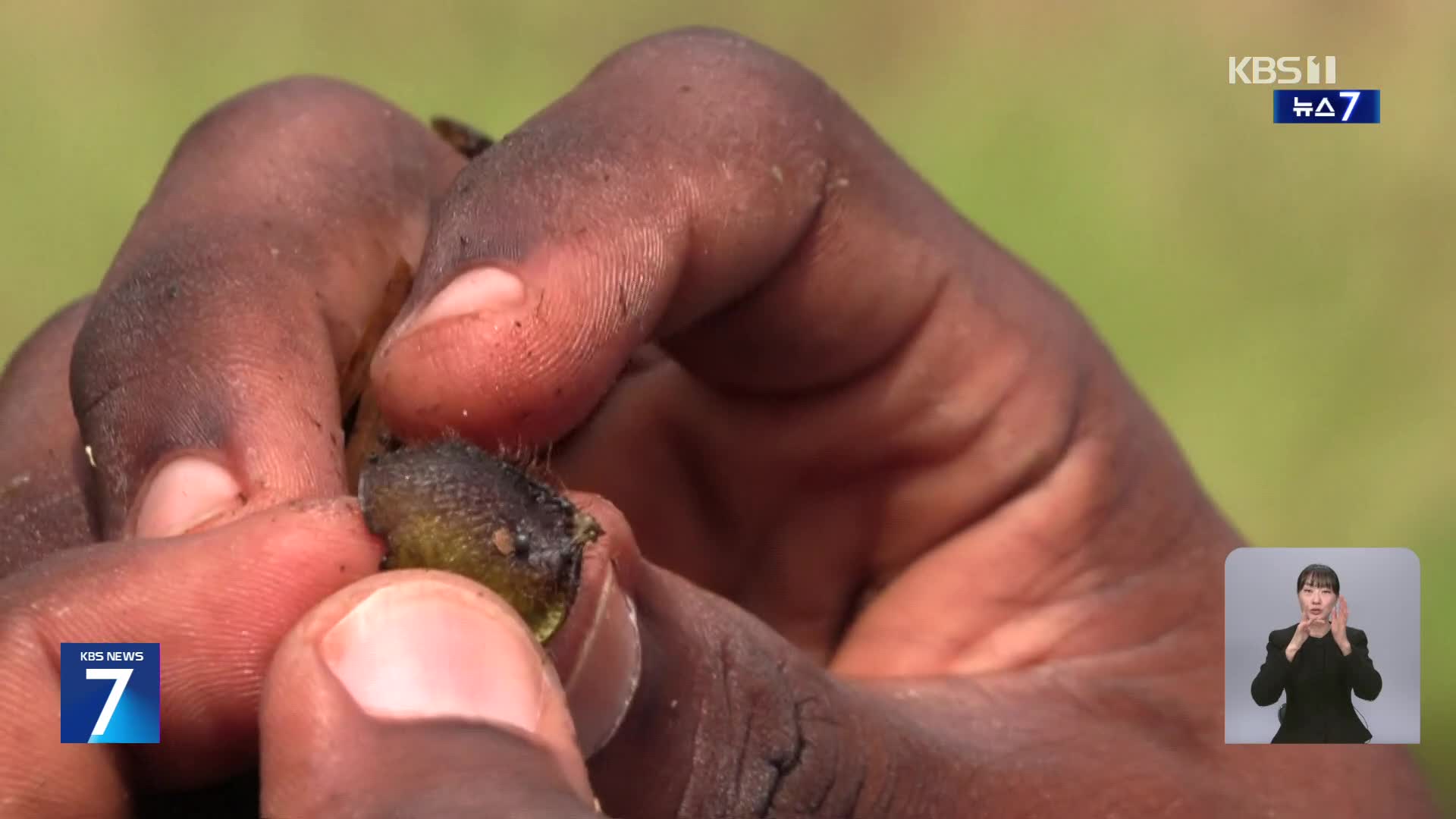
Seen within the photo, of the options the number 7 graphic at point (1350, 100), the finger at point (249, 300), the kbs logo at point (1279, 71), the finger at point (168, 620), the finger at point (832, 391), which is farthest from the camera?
the number 7 graphic at point (1350, 100)

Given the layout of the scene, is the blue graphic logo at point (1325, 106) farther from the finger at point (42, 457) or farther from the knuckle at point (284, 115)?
the finger at point (42, 457)

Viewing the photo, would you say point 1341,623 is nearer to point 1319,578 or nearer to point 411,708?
point 1319,578

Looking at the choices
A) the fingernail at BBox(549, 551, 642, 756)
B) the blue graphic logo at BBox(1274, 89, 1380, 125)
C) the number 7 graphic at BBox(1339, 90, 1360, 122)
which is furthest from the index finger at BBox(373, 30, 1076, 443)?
the number 7 graphic at BBox(1339, 90, 1360, 122)

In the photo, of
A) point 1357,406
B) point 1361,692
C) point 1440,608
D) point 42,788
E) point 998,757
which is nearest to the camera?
point 42,788

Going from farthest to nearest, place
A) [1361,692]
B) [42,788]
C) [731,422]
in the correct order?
[731,422]
[1361,692]
[42,788]

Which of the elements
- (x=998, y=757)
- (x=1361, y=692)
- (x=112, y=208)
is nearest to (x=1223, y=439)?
(x=1361, y=692)

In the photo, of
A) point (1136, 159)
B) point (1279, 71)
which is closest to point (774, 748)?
point (1279, 71)

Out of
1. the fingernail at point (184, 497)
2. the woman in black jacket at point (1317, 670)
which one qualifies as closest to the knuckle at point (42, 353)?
the fingernail at point (184, 497)

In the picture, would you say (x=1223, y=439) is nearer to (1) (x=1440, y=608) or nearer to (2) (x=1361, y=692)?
(1) (x=1440, y=608)
